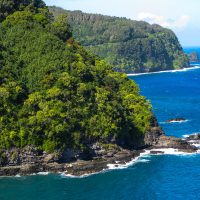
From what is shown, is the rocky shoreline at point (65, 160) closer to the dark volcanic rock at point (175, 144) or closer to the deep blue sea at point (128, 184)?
the deep blue sea at point (128, 184)

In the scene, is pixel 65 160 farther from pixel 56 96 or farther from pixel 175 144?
pixel 175 144

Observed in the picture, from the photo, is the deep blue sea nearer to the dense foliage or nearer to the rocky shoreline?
the rocky shoreline

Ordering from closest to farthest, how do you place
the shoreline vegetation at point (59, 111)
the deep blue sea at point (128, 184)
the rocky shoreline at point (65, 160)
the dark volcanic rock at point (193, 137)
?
the deep blue sea at point (128, 184) < the rocky shoreline at point (65, 160) < the shoreline vegetation at point (59, 111) < the dark volcanic rock at point (193, 137)

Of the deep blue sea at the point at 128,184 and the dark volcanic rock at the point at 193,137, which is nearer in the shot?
the deep blue sea at the point at 128,184

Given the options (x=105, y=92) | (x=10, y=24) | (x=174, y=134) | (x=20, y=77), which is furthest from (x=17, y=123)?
(x=174, y=134)

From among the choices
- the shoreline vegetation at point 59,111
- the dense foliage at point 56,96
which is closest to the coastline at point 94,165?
the shoreline vegetation at point 59,111

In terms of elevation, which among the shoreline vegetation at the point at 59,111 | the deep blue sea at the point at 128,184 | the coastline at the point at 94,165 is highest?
the shoreline vegetation at the point at 59,111
